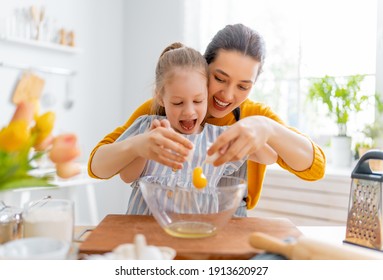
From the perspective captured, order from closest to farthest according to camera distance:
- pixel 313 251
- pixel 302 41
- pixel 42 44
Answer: pixel 313 251 < pixel 42 44 < pixel 302 41

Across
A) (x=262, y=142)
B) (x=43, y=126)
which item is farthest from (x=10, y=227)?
(x=262, y=142)

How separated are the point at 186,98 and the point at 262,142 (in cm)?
29

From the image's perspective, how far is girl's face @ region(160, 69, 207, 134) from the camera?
3.87ft

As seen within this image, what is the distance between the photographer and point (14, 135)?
54cm

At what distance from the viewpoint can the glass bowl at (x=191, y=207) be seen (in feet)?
2.69

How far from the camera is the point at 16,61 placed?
2605mm

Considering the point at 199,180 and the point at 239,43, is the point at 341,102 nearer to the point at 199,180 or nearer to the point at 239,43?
the point at 239,43

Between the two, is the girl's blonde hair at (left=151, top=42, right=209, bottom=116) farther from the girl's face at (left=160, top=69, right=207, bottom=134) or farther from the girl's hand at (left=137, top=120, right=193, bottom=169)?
the girl's hand at (left=137, top=120, right=193, bottom=169)

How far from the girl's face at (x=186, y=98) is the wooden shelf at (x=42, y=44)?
1663mm

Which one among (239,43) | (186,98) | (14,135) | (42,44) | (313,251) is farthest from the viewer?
(42,44)

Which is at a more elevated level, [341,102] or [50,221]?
[341,102]

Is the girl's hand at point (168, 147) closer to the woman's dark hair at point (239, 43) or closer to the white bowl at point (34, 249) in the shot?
the white bowl at point (34, 249)
